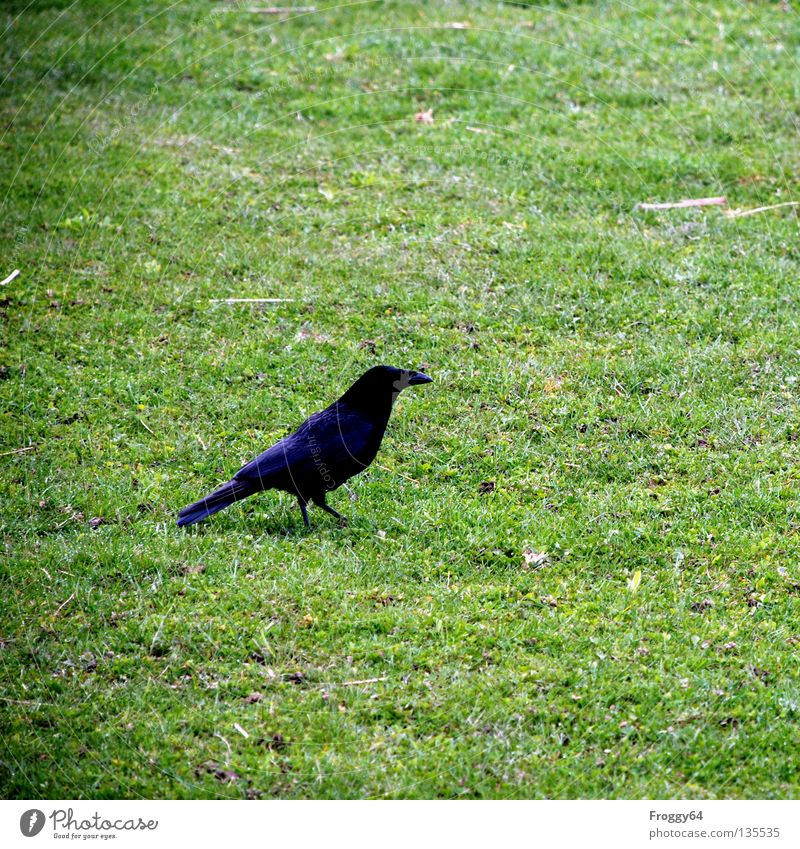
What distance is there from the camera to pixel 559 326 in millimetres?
9773

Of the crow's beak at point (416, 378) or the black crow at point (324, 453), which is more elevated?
the crow's beak at point (416, 378)

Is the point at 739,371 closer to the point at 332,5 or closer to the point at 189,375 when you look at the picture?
the point at 189,375

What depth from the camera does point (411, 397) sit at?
890cm

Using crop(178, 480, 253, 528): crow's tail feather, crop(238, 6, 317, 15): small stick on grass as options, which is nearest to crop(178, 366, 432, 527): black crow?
crop(178, 480, 253, 528): crow's tail feather

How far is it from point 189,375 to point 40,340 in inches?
60.7

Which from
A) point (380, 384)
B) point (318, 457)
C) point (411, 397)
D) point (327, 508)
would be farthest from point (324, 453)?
point (411, 397)

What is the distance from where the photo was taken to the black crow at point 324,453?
23.7 ft

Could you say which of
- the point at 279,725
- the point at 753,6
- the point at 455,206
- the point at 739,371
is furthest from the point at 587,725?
the point at 753,6

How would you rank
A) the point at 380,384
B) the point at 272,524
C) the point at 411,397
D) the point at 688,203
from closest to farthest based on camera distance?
the point at 380,384 < the point at 272,524 < the point at 411,397 < the point at 688,203

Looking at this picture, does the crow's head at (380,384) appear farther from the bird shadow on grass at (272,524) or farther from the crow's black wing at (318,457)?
the bird shadow on grass at (272,524)

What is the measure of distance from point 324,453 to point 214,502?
811mm

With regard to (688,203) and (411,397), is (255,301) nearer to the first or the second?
(411,397)

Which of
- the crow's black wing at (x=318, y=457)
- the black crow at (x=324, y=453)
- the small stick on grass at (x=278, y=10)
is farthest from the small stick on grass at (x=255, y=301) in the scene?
the small stick on grass at (x=278, y=10)

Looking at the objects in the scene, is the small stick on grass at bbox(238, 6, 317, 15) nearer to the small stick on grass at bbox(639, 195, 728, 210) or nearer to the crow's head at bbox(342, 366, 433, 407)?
the small stick on grass at bbox(639, 195, 728, 210)
